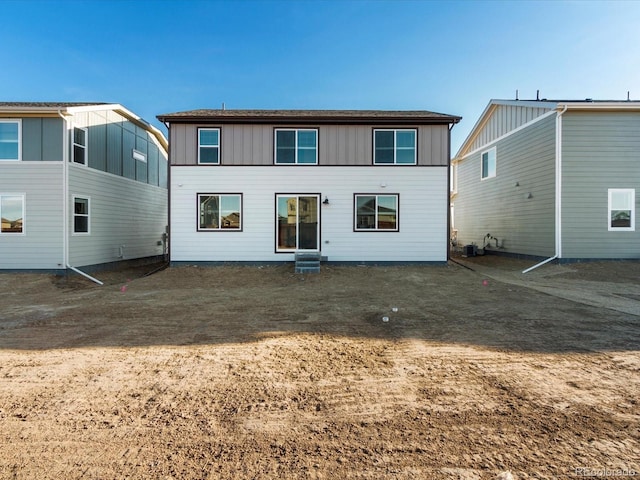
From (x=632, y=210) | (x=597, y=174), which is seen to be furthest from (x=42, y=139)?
(x=632, y=210)

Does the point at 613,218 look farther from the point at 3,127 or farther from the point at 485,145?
the point at 3,127

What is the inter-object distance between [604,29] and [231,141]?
565 inches

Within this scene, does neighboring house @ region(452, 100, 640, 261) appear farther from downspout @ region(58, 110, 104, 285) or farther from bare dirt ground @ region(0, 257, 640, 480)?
downspout @ region(58, 110, 104, 285)

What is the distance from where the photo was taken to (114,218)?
13.7 metres

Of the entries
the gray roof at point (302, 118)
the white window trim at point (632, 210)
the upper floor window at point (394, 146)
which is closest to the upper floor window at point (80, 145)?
the gray roof at point (302, 118)

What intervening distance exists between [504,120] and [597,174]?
511cm

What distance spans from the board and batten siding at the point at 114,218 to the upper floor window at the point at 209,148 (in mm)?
4253

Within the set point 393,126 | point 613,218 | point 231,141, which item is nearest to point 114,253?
point 231,141

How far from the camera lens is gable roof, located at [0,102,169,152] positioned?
10531 millimetres

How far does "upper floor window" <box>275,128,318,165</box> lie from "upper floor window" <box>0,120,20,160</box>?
28.8 ft

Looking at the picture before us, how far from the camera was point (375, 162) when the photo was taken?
1253 cm

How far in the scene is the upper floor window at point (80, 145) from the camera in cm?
1155

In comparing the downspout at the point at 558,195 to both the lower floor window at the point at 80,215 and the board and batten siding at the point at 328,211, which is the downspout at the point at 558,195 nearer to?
the board and batten siding at the point at 328,211

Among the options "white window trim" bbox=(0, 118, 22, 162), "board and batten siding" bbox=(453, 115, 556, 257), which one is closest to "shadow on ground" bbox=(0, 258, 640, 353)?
"board and batten siding" bbox=(453, 115, 556, 257)
